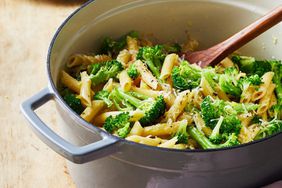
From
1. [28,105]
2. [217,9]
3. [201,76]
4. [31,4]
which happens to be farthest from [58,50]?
[31,4]

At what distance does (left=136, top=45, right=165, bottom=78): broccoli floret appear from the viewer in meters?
1.54

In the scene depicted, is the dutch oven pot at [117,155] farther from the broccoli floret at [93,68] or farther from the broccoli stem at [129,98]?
the broccoli stem at [129,98]

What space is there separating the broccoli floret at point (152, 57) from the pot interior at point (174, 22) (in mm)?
147

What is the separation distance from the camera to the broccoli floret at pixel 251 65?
5.23 ft

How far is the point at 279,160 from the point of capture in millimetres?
1229

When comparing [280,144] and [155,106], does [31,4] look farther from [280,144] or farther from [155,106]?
[280,144]

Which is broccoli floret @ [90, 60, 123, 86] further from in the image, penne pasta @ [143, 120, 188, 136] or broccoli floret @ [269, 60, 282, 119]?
broccoli floret @ [269, 60, 282, 119]

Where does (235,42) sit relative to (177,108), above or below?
above

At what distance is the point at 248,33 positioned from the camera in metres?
1.54

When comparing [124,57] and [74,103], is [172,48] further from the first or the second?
[74,103]

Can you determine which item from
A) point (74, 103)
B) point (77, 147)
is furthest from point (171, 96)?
point (77, 147)

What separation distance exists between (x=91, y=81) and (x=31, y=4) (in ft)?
2.50

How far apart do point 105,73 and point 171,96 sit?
0.21 m

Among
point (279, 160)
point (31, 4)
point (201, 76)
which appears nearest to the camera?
point (279, 160)
